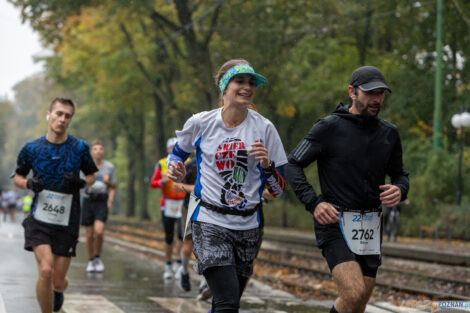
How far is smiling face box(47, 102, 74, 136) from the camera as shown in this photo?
24.6 ft

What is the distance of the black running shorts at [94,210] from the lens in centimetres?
1350

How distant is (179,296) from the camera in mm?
10828

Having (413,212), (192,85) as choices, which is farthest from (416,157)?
(192,85)

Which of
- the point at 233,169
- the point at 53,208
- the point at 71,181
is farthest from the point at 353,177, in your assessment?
the point at 53,208

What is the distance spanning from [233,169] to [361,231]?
3.17 ft

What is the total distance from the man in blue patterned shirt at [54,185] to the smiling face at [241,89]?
2.39 metres

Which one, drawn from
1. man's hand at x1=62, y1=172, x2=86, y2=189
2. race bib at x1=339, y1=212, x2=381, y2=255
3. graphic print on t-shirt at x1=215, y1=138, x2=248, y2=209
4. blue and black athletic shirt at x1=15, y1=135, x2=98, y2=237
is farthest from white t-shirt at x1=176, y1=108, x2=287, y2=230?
blue and black athletic shirt at x1=15, y1=135, x2=98, y2=237

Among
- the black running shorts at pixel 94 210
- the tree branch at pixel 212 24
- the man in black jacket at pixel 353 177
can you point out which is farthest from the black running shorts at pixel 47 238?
the tree branch at pixel 212 24

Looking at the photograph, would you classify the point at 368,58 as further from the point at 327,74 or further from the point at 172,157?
the point at 172,157

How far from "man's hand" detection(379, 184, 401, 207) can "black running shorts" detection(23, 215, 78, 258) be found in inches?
125

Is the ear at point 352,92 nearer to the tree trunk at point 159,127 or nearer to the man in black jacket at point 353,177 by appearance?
the man in black jacket at point 353,177

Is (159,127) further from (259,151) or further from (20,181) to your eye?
(259,151)

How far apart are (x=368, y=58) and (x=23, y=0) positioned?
13.2 meters

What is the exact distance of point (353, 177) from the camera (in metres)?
5.64
